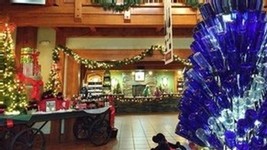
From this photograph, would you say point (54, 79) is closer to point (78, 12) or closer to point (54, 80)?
point (54, 80)

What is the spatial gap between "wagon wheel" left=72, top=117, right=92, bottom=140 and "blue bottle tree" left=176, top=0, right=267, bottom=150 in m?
6.10

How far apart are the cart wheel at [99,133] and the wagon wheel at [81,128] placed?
363mm

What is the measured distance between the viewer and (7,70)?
527cm

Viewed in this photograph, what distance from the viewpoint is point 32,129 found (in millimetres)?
5055

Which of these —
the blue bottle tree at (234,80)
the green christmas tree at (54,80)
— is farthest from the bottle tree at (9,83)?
the blue bottle tree at (234,80)

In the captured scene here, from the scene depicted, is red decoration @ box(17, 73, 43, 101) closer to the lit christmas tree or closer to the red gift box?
the red gift box

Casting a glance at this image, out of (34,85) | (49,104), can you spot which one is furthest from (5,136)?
(34,85)

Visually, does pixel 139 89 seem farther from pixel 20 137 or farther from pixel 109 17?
pixel 20 137

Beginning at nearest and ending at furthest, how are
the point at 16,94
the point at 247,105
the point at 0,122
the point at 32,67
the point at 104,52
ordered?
the point at 247,105
the point at 0,122
the point at 16,94
the point at 32,67
the point at 104,52

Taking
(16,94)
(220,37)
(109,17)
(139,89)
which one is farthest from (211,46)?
(139,89)

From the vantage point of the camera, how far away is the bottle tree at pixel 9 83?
5.14m

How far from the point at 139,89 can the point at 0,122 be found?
13226 mm

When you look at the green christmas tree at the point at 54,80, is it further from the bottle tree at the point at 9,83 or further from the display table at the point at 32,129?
the bottle tree at the point at 9,83

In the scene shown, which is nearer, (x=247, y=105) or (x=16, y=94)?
(x=247, y=105)
